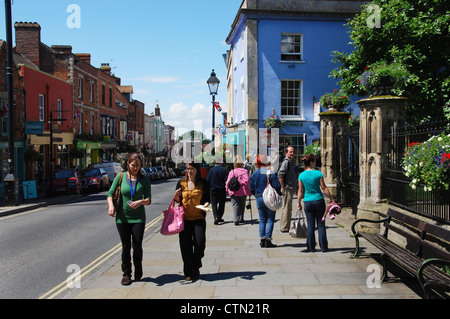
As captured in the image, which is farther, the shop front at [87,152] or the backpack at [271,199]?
the shop front at [87,152]

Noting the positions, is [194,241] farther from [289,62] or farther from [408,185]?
[289,62]

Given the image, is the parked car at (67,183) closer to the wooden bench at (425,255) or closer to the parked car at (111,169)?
the parked car at (111,169)

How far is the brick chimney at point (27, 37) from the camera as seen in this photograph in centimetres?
3450

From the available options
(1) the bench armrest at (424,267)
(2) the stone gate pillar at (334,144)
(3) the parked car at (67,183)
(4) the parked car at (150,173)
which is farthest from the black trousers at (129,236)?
(4) the parked car at (150,173)

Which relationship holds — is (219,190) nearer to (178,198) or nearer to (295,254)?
(295,254)

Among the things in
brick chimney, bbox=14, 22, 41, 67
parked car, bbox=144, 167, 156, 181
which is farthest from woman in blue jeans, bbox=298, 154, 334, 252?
parked car, bbox=144, 167, 156, 181

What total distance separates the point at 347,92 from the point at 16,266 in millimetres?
15179

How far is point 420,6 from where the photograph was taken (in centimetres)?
1672

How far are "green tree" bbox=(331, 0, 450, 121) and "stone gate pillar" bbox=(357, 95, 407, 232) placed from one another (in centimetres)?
662

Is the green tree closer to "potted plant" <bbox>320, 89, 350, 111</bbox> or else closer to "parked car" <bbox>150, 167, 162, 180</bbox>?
"potted plant" <bbox>320, 89, 350, 111</bbox>

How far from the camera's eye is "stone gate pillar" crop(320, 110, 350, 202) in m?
14.5

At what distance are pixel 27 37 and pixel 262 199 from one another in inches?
1270

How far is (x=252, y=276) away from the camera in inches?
260

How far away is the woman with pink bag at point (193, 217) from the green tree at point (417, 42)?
35.8 ft
